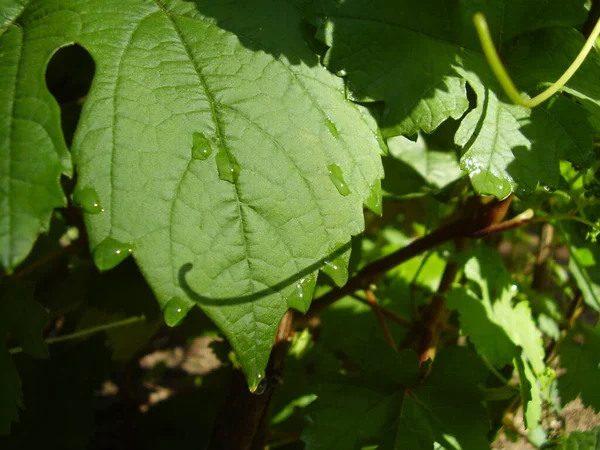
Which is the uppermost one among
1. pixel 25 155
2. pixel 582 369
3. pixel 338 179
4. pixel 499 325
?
pixel 25 155

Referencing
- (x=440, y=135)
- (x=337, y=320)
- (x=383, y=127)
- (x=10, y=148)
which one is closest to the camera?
(x=10, y=148)

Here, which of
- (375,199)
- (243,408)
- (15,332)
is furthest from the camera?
(243,408)

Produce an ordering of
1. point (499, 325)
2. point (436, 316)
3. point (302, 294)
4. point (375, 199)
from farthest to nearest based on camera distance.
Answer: point (436, 316) < point (499, 325) < point (375, 199) < point (302, 294)

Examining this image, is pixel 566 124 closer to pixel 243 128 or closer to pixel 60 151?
pixel 243 128

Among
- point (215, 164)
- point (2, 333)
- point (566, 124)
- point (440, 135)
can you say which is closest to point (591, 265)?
point (566, 124)

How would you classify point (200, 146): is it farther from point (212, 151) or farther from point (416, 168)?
point (416, 168)

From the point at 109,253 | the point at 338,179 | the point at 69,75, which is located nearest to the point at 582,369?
the point at 338,179

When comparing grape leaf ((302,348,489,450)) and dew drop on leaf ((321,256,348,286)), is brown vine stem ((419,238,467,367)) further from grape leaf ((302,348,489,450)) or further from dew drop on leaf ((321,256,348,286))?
dew drop on leaf ((321,256,348,286))

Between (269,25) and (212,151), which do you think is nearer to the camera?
(212,151)
